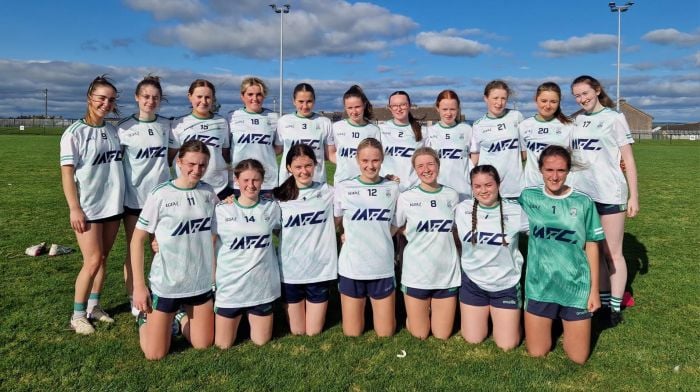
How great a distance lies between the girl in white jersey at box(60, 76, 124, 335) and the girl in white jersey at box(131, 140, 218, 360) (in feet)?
1.96

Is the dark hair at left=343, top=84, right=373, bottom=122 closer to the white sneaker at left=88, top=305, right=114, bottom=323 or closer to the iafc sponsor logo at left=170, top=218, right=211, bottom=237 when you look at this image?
the iafc sponsor logo at left=170, top=218, right=211, bottom=237

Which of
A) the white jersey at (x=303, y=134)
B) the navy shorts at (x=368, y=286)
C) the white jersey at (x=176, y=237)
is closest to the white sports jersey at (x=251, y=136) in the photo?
the white jersey at (x=303, y=134)

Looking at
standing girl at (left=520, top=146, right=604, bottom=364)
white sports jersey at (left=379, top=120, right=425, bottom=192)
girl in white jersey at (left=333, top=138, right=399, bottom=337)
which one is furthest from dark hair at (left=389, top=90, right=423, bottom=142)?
standing girl at (left=520, top=146, right=604, bottom=364)

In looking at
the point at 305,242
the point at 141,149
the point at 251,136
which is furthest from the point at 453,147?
the point at 141,149

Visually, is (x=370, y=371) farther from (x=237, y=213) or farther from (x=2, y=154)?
(x=2, y=154)

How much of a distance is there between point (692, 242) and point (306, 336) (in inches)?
265

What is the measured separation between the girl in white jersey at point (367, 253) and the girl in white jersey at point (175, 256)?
1.18 metres

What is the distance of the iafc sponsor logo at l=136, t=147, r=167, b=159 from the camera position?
4.48m

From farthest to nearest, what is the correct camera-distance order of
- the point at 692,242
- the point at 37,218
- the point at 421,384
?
1. the point at 37,218
2. the point at 692,242
3. the point at 421,384

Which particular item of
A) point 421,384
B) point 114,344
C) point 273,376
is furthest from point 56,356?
point 421,384

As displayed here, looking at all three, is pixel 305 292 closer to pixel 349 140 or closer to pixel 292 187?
pixel 292 187

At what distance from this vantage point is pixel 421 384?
140 inches

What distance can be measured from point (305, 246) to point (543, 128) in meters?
2.54

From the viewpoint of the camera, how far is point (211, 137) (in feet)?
16.1
